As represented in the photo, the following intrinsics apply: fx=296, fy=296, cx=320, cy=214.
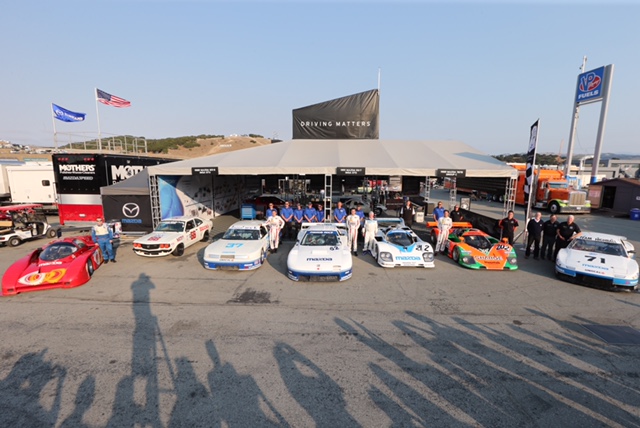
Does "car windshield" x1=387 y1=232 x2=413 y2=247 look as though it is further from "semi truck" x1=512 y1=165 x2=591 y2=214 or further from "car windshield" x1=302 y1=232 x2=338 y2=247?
"semi truck" x1=512 y1=165 x2=591 y2=214

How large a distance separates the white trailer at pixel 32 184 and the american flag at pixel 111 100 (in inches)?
234

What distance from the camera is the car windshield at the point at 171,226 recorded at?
1091 cm

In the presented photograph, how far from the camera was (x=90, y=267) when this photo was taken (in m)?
8.27

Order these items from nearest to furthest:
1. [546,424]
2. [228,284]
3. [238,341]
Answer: [546,424] → [238,341] → [228,284]

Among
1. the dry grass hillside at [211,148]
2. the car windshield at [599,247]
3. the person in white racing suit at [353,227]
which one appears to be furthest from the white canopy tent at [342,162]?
the dry grass hillside at [211,148]

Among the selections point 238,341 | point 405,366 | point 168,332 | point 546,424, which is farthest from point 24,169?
point 546,424

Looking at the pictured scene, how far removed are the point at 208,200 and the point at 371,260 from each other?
1203 cm

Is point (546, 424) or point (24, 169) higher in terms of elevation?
point (24, 169)

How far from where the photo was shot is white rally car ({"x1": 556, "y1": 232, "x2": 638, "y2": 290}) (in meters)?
7.23

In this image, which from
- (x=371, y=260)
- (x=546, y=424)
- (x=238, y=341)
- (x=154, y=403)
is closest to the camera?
(x=546, y=424)

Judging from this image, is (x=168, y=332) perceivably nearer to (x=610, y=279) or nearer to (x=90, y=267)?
(x=90, y=267)

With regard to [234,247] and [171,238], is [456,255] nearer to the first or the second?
[234,247]

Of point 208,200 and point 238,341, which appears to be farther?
point 208,200

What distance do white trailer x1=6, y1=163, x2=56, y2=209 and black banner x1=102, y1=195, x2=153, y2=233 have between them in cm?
832
